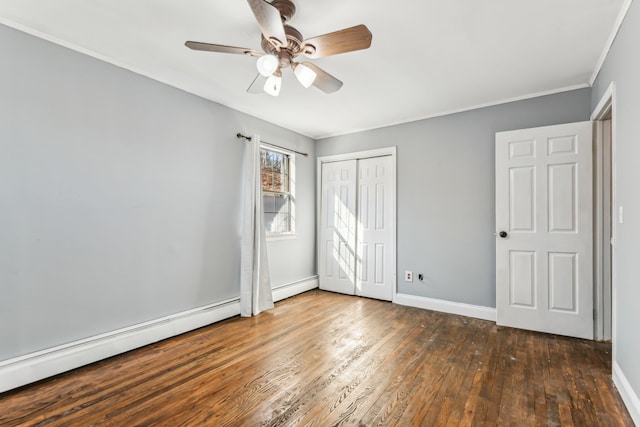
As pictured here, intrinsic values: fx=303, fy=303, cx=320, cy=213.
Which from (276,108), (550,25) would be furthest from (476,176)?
(276,108)

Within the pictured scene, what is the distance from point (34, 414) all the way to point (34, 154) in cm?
168

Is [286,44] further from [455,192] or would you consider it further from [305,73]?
[455,192]

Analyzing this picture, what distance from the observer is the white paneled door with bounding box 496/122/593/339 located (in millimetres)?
2865

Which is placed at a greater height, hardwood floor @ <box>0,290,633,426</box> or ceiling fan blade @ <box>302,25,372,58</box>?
ceiling fan blade @ <box>302,25,372,58</box>

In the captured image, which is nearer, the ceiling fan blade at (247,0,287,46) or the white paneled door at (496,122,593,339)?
the ceiling fan blade at (247,0,287,46)

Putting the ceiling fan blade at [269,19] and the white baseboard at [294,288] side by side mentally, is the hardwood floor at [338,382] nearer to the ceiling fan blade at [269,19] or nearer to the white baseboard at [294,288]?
the white baseboard at [294,288]

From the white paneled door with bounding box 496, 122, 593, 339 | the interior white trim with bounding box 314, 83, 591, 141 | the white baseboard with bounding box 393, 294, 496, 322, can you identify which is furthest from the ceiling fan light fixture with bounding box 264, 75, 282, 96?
the white baseboard with bounding box 393, 294, 496, 322

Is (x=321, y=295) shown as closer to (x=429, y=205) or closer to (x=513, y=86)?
(x=429, y=205)

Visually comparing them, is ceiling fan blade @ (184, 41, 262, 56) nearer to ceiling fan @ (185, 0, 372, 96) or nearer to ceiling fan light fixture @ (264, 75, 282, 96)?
ceiling fan @ (185, 0, 372, 96)

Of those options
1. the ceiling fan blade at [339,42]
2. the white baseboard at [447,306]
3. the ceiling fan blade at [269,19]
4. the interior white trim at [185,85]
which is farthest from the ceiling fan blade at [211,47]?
the white baseboard at [447,306]

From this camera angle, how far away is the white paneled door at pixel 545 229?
2865 mm

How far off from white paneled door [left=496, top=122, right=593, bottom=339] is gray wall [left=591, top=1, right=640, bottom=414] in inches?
32.9

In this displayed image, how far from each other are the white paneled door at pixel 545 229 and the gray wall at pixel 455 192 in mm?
201

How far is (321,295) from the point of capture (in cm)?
447
